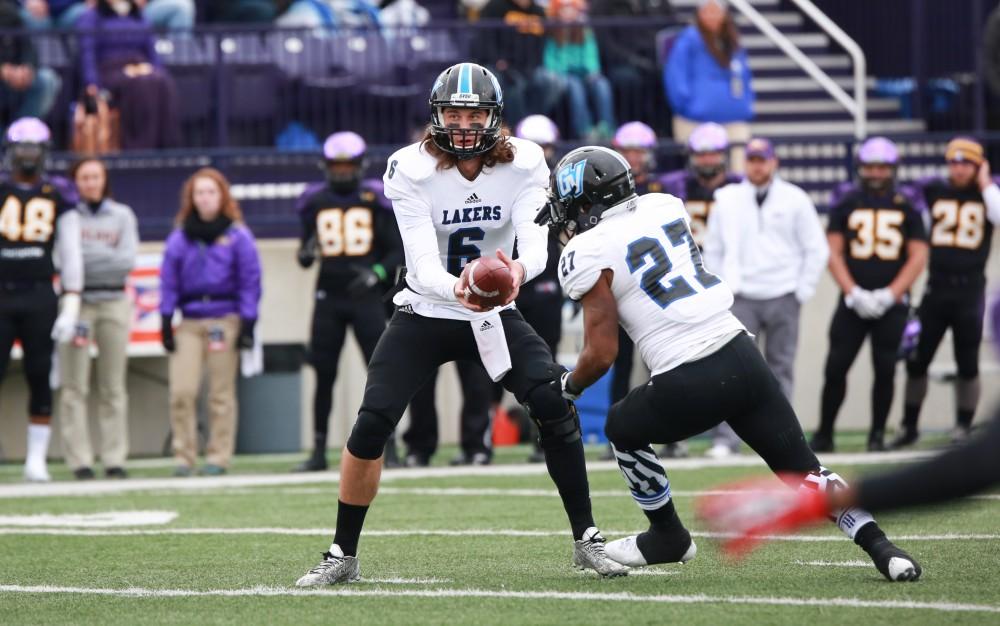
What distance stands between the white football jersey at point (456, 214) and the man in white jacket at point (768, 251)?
16.9ft

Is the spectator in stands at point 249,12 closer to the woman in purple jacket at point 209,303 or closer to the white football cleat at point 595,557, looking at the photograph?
the woman in purple jacket at point 209,303

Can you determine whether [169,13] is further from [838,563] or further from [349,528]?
[838,563]

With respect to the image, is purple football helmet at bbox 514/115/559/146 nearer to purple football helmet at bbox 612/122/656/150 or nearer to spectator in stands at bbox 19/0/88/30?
purple football helmet at bbox 612/122/656/150

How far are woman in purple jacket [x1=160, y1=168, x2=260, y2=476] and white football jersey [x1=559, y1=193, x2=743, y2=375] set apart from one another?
5.91 meters

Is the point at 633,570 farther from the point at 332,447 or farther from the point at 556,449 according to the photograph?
the point at 332,447

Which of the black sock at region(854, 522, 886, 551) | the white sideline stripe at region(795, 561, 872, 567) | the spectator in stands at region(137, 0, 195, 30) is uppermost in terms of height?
the spectator in stands at region(137, 0, 195, 30)

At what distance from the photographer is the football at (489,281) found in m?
6.21

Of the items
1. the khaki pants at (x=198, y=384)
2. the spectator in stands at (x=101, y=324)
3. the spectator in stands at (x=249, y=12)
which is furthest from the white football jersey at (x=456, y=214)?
the spectator in stands at (x=249, y=12)

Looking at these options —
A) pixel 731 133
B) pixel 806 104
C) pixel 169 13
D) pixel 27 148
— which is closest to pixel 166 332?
pixel 27 148

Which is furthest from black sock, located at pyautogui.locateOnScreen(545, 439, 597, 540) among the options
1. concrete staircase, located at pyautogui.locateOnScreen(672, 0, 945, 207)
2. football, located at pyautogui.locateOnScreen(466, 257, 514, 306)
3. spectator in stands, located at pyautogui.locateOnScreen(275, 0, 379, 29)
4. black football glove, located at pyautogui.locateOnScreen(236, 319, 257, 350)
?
spectator in stands, located at pyautogui.locateOnScreen(275, 0, 379, 29)

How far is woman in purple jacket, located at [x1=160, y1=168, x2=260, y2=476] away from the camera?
11.7 meters

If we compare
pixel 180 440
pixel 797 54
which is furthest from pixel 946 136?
pixel 180 440

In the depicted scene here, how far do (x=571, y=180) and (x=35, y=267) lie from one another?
5962 millimetres

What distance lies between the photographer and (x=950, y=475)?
14.3 feet
